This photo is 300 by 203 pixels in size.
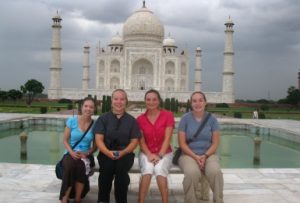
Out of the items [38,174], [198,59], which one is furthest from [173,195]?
[198,59]

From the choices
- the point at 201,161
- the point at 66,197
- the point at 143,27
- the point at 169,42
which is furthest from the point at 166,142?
the point at 169,42

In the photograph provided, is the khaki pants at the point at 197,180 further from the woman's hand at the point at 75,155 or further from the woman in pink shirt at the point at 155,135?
the woman's hand at the point at 75,155

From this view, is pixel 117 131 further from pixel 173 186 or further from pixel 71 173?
pixel 173 186

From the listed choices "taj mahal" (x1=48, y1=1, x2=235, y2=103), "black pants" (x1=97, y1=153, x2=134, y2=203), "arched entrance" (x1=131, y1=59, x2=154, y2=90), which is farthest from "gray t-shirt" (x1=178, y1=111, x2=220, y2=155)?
"arched entrance" (x1=131, y1=59, x2=154, y2=90)

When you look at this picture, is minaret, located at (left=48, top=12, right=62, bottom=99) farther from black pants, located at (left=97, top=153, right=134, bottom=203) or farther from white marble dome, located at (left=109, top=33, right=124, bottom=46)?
black pants, located at (left=97, top=153, right=134, bottom=203)

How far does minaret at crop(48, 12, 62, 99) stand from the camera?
31.6m

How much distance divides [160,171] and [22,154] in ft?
15.7

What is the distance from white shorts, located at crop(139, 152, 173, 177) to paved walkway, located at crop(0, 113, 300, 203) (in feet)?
1.29

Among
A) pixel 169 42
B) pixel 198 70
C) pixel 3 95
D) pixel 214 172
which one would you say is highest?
pixel 169 42

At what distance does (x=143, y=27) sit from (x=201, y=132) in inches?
1261

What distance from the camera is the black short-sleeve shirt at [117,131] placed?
3238mm

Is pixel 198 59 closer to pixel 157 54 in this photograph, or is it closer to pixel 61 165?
pixel 157 54

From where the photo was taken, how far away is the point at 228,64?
3231cm

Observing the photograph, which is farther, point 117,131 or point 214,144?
point 214,144
